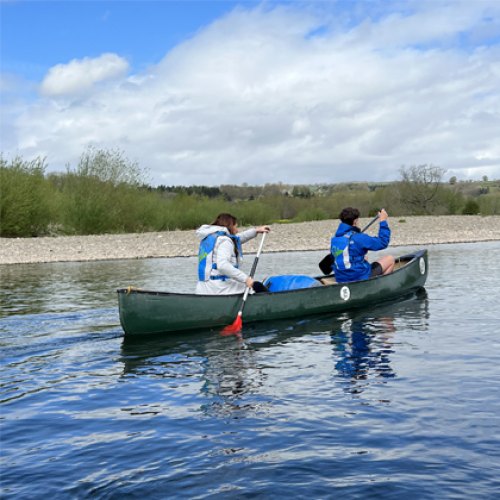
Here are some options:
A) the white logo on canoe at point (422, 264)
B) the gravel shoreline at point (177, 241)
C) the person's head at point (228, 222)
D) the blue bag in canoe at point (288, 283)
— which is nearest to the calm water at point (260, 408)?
the blue bag in canoe at point (288, 283)

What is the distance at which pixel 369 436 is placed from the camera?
524 cm

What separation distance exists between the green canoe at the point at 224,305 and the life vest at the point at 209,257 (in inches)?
15.0

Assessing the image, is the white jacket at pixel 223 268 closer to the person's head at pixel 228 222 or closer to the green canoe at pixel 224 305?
the person's head at pixel 228 222

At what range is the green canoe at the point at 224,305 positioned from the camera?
31.4 ft

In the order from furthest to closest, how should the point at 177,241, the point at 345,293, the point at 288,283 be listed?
the point at 177,241, the point at 345,293, the point at 288,283

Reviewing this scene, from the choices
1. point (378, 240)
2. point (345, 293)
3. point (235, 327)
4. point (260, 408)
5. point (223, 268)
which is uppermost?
point (378, 240)

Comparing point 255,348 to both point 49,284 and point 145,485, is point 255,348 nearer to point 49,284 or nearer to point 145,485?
point 145,485

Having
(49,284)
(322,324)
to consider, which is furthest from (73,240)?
(322,324)

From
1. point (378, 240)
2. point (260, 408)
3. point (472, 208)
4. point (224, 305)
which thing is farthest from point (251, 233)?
point (472, 208)

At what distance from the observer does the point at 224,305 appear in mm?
10086

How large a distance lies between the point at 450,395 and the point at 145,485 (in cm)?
293

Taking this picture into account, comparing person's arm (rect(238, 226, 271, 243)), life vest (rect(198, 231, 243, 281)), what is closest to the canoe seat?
person's arm (rect(238, 226, 271, 243))

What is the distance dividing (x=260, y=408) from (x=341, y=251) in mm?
5913

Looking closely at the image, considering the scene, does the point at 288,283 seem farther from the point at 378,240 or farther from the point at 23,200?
the point at 23,200
